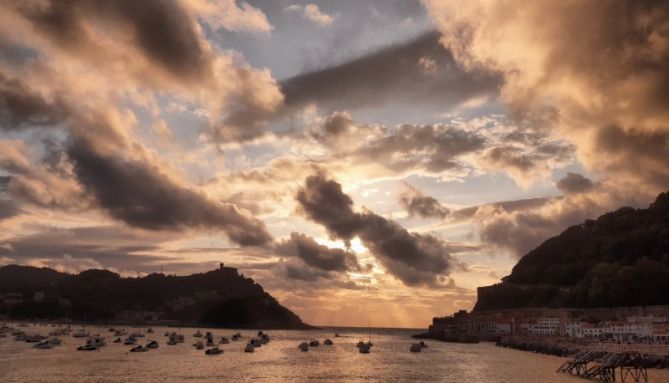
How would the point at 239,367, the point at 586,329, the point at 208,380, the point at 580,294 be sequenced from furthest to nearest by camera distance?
the point at 580,294 < the point at 586,329 < the point at 239,367 < the point at 208,380

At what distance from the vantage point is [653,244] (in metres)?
196

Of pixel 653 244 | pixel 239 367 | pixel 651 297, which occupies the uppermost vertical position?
pixel 653 244

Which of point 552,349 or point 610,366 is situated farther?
point 552,349

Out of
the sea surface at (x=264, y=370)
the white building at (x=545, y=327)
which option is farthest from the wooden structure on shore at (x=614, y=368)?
the white building at (x=545, y=327)

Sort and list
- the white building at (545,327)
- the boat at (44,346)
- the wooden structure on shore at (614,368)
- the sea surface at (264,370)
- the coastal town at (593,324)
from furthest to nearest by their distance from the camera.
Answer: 1. the white building at (545,327)
2. the boat at (44,346)
3. the coastal town at (593,324)
4. the sea surface at (264,370)
5. the wooden structure on shore at (614,368)

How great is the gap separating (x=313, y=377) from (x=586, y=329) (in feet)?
278

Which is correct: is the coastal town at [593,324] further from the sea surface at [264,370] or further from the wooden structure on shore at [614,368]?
the wooden structure on shore at [614,368]

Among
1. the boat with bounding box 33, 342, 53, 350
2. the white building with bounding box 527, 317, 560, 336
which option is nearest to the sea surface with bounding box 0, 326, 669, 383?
the boat with bounding box 33, 342, 53, 350

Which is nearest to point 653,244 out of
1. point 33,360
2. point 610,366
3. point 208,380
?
point 610,366

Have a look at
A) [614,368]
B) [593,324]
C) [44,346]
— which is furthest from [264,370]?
A: [593,324]

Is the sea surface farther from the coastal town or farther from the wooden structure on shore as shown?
the coastal town

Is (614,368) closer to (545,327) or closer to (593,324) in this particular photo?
(593,324)

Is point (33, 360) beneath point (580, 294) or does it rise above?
beneath

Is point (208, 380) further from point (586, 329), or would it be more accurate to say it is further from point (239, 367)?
point (586, 329)
